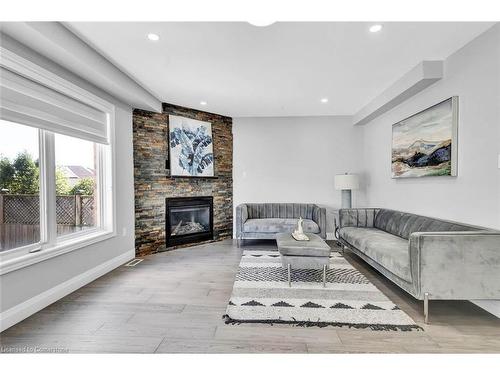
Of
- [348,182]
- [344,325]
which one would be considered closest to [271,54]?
[344,325]

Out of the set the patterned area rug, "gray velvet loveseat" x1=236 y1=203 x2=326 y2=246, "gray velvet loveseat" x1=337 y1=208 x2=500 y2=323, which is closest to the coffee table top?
the patterned area rug

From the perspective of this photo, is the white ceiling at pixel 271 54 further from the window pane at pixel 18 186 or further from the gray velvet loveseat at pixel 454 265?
the gray velvet loveseat at pixel 454 265

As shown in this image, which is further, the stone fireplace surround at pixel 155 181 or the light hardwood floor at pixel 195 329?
the stone fireplace surround at pixel 155 181

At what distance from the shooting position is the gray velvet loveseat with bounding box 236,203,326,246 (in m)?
4.56

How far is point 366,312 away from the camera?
2.22 m

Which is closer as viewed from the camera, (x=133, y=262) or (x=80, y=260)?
(x=80, y=260)

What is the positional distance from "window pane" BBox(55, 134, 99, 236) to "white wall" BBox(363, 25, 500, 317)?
4.23 m

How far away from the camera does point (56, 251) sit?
8.13 feet

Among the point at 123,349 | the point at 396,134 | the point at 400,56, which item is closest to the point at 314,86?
the point at 400,56

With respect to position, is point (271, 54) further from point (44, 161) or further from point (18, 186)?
point (18, 186)

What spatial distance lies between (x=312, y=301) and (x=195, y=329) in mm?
1123

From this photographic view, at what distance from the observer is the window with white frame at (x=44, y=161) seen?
Result: 2.13m

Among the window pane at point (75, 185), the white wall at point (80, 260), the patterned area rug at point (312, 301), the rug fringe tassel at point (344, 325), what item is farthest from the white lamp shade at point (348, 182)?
the window pane at point (75, 185)

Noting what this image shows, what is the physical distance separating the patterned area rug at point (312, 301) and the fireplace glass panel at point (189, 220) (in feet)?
5.74
